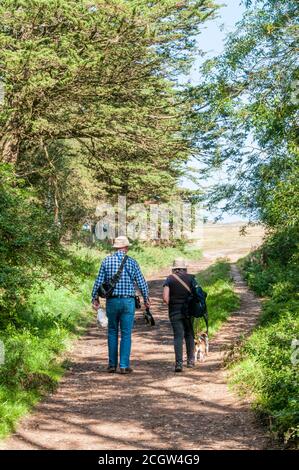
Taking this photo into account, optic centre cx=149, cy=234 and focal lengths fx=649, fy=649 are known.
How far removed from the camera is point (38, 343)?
10961 millimetres

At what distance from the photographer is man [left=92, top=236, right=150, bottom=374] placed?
10.5m

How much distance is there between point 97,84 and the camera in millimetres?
15109

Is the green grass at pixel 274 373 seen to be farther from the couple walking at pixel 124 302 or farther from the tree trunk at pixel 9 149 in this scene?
the tree trunk at pixel 9 149

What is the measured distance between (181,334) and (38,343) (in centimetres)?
242

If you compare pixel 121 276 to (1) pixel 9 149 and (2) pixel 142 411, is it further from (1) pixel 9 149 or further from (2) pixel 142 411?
(1) pixel 9 149

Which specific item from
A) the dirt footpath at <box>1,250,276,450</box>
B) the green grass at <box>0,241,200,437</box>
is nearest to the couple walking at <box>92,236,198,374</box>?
the dirt footpath at <box>1,250,276,450</box>

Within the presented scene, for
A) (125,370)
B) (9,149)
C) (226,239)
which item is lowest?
(125,370)

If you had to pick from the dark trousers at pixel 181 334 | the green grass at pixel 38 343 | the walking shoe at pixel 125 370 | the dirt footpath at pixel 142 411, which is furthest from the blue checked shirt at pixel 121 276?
the dirt footpath at pixel 142 411

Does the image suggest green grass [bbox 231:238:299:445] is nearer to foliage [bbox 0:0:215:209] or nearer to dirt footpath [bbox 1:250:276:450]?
dirt footpath [bbox 1:250:276:450]

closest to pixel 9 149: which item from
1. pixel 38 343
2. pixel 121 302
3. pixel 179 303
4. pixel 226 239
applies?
pixel 38 343

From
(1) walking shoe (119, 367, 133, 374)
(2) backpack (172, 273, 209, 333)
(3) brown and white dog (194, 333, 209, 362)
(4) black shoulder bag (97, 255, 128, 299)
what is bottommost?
(1) walking shoe (119, 367, 133, 374)

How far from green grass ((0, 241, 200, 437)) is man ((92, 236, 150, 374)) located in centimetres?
96

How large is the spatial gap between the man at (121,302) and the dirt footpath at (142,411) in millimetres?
361
